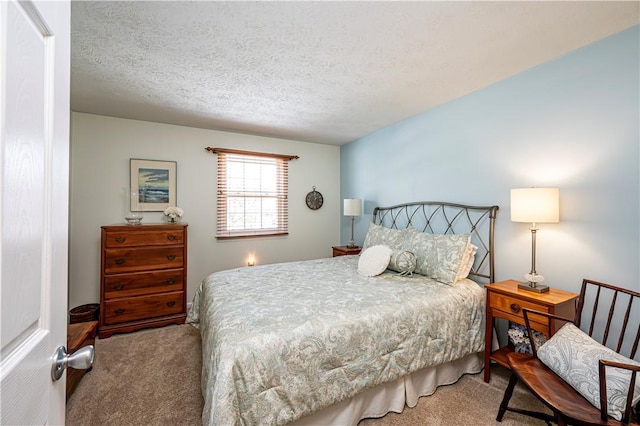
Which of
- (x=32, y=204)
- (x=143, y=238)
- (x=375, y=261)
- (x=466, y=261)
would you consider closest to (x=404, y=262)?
(x=375, y=261)

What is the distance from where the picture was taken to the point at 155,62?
6.98 feet

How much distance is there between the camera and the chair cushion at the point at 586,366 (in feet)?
3.99

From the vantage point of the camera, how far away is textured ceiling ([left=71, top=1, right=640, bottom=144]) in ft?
5.27

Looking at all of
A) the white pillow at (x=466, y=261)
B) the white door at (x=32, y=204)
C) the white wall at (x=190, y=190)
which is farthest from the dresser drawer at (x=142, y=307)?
the white pillow at (x=466, y=261)

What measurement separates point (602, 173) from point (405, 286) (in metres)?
1.58

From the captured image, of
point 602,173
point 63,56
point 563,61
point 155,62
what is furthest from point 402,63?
point 63,56

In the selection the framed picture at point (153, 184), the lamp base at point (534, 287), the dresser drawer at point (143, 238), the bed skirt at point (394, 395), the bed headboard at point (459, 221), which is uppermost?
the framed picture at point (153, 184)

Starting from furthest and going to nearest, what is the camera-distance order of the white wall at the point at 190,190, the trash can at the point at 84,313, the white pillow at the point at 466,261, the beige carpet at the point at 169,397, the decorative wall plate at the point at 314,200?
the decorative wall plate at the point at 314,200, the white wall at the point at 190,190, the trash can at the point at 84,313, the white pillow at the point at 466,261, the beige carpet at the point at 169,397

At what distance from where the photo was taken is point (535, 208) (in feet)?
6.39

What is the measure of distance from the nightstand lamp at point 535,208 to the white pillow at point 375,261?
1.05 meters

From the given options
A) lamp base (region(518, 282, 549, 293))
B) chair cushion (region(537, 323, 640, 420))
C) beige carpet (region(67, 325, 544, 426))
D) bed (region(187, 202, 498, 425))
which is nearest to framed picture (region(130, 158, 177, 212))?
bed (region(187, 202, 498, 425))

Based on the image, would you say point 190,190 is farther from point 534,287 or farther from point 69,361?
point 534,287

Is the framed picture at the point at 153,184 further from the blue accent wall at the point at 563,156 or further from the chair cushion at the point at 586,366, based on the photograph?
the chair cushion at the point at 586,366

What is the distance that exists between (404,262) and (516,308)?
2.93 ft
